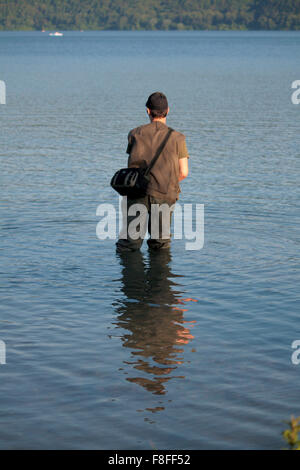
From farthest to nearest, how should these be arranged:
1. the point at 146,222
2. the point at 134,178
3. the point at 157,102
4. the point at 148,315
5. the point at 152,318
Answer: the point at 146,222 → the point at 134,178 → the point at 157,102 → the point at 148,315 → the point at 152,318

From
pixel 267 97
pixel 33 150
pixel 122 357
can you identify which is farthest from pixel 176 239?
pixel 267 97

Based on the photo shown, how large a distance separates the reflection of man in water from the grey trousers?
1.02ft

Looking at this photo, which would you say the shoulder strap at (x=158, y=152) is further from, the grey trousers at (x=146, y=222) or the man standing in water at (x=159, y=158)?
the grey trousers at (x=146, y=222)

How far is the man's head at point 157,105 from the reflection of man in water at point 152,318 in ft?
6.89

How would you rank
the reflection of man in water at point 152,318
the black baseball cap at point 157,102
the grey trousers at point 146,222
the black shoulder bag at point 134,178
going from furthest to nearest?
the grey trousers at point 146,222, the black shoulder bag at point 134,178, the black baseball cap at point 157,102, the reflection of man in water at point 152,318

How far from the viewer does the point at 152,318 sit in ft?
26.9

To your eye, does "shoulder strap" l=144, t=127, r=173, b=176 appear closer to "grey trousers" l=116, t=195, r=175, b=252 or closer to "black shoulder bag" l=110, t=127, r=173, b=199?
"black shoulder bag" l=110, t=127, r=173, b=199

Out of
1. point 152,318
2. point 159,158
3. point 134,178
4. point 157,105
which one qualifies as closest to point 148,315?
point 152,318

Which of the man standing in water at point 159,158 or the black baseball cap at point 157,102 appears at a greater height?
the black baseball cap at point 157,102

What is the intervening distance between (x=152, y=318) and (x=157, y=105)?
270cm

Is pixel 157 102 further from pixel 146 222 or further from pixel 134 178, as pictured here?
pixel 146 222

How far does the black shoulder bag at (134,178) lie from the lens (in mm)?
9277

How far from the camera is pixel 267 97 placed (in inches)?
1539

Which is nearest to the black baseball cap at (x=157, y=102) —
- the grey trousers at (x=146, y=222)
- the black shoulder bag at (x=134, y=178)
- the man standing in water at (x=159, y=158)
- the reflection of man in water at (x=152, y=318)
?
the man standing in water at (x=159, y=158)
